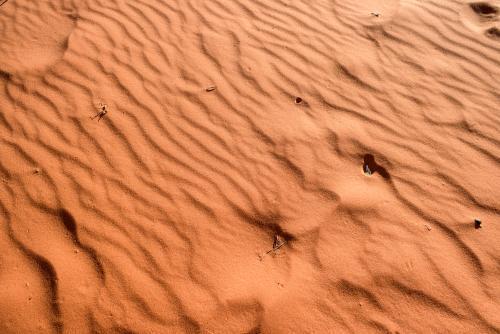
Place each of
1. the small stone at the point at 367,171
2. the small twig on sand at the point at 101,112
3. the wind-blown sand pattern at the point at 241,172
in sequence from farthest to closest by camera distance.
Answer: the small twig on sand at the point at 101,112 < the small stone at the point at 367,171 < the wind-blown sand pattern at the point at 241,172

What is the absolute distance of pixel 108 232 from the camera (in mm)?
2277

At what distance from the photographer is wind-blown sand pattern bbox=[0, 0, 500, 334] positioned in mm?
2059

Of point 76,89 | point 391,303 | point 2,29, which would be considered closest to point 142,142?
point 76,89

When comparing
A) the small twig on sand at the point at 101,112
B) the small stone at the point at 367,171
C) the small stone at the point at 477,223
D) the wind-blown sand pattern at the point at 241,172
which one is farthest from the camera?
the small twig on sand at the point at 101,112

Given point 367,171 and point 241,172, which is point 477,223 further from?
point 241,172

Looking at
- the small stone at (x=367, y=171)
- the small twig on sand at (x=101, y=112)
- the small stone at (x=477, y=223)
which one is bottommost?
the small twig on sand at (x=101, y=112)

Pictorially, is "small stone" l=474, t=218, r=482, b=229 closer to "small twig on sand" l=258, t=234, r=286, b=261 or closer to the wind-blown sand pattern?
the wind-blown sand pattern

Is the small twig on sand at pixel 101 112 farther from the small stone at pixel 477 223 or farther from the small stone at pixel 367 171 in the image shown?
the small stone at pixel 477 223

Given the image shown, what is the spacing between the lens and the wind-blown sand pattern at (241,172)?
206 cm

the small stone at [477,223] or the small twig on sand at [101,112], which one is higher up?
the small stone at [477,223]

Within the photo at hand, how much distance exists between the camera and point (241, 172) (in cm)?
264


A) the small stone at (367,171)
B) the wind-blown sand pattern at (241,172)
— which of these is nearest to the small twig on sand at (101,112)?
the wind-blown sand pattern at (241,172)

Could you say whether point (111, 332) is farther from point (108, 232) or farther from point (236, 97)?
point (236, 97)

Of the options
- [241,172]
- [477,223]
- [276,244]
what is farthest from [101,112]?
[477,223]
